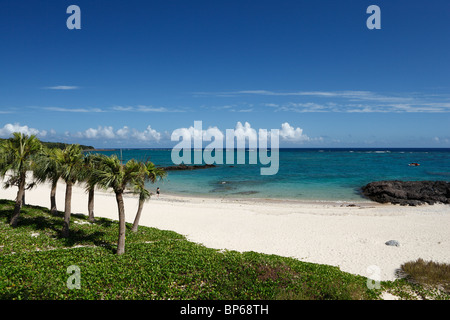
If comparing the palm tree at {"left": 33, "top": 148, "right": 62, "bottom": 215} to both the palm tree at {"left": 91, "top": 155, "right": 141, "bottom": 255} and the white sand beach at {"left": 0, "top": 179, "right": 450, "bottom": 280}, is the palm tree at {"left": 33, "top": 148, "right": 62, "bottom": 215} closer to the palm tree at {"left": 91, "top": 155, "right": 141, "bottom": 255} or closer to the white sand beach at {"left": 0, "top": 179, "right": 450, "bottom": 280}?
the palm tree at {"left": 91, "top": 155, "right": 141, "bottom": 255}

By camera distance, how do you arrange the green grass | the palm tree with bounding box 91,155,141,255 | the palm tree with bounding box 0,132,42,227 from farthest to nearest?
1. the palm tree with bounding box 0,132,42,227
2. the palm tree with bounding box 91,155,141,255
3. the green grass

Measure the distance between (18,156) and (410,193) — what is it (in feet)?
174

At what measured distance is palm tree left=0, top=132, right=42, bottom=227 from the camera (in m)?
18.1

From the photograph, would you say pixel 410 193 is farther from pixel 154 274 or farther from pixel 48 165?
pixel 48 165

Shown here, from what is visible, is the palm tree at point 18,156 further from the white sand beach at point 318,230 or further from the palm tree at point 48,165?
the white sand beach at point 318,230

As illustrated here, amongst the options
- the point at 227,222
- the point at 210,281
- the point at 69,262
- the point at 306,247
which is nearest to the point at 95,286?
the point at 69,262

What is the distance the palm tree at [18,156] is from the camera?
59.5ft

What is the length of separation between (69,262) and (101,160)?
5291mm

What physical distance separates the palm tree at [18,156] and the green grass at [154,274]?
235 cm

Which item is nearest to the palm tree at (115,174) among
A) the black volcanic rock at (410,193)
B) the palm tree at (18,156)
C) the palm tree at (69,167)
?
the palm tree at (69,167)

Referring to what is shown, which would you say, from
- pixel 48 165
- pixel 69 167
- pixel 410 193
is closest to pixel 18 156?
pixel 48 165

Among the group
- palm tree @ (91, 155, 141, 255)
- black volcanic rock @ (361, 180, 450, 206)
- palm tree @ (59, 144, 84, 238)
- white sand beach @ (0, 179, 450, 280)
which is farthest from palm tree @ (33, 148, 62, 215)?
black volcanic rock @ (361, 180, 450, 206)

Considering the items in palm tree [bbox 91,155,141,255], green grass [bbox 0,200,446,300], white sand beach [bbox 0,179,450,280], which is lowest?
white sand beach [bbox 0,179,450,280]

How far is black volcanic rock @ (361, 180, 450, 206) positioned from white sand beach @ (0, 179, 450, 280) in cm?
394
